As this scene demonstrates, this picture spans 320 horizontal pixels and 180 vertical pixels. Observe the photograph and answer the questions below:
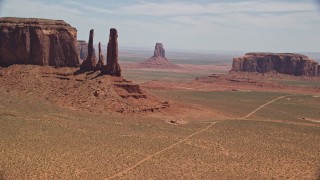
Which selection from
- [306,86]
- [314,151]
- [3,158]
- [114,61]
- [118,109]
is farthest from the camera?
[306,86]

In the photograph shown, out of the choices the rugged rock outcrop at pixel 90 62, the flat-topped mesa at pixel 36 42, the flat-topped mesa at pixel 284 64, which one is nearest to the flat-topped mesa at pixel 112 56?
the rugged rock outcrop at pixel 90 62

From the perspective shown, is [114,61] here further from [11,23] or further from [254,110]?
[254,110]

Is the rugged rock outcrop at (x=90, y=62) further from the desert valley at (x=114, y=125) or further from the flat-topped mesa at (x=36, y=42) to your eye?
the flat-topped mesa at (x=36, y=42)

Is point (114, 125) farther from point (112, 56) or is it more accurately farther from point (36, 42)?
point (36, 42)

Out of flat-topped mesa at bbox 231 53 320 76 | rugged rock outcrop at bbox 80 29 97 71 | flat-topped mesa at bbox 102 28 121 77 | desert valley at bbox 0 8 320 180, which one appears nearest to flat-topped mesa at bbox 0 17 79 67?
desert valley at bbox 0 8 320 180

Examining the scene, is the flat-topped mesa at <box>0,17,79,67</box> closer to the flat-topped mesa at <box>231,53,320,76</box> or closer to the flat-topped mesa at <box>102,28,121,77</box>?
the flat-topped mesa at <box>102,28,121,77</box>

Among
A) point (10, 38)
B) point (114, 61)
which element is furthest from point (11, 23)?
point (114, 61)

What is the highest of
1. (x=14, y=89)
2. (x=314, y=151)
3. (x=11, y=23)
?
(x=11, y=23)
